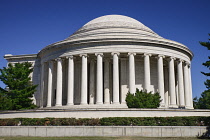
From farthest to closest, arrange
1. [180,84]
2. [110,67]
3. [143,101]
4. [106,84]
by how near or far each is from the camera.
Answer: [110,67] → [180,84] → [106,84] → [143,101]

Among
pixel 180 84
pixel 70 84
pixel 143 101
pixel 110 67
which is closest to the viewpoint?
pixel 143 101

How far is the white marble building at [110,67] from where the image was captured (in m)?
51.5

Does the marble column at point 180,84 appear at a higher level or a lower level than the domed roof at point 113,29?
lower

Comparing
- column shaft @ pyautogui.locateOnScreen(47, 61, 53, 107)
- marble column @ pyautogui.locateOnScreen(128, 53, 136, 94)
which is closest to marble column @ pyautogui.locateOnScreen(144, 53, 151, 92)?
marble column @ pyautogui.locateOnScreen(128, 53, 136, 94)

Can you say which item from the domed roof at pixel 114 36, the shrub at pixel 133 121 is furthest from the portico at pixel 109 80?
the shrub at pixel 133 121

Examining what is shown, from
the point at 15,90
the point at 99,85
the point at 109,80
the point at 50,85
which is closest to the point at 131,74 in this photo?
the point at 99,85

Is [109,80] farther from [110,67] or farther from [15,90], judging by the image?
[15,90]

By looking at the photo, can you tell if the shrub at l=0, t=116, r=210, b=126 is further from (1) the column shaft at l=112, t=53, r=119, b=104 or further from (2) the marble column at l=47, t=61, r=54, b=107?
(2) the marble column at l=47, t=61, r=54, b=107

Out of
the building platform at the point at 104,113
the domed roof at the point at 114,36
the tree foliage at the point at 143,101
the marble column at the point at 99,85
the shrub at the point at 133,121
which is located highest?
the domed roof at the point at 114,36

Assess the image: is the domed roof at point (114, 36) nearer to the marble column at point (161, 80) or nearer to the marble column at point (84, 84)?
the marble column at point (84, 84)

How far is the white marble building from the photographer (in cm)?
5150

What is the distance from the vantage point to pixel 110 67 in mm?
57344

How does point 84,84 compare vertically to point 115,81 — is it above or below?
below

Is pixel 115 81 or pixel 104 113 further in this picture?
pixel 115 81
